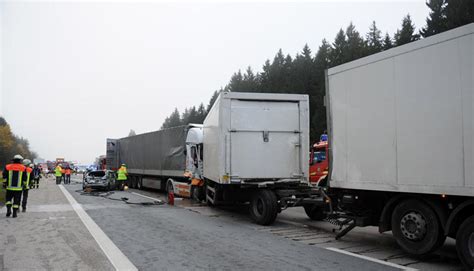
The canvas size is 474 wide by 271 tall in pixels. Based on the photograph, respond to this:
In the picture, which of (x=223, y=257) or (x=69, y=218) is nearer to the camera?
(x=223, y=257)

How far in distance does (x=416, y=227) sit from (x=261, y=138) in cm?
523

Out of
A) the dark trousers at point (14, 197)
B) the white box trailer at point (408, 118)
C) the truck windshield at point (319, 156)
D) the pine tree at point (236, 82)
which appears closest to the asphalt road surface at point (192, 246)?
the dark trousers at point (14, 197)

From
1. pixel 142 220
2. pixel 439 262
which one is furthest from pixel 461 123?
pixel 142 220

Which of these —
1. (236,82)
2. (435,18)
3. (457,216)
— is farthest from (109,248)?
(236,82)

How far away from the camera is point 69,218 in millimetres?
11414

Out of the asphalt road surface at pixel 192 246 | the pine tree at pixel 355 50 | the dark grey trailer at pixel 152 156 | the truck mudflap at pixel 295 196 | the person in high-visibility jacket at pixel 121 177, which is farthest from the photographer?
the pine tree at pixel 355 50

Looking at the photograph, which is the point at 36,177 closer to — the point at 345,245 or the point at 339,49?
the point at 345,245

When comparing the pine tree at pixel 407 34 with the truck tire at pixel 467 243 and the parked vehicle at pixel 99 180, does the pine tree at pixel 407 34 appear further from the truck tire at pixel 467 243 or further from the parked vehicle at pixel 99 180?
the truck tire at pixel 467 243

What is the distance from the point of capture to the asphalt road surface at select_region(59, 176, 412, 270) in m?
6.21

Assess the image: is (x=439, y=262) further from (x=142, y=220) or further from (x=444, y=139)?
(x=142, y=220)

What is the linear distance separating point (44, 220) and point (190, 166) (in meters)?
6.95

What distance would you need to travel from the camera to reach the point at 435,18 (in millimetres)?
37312

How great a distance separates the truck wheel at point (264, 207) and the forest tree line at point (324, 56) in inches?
1070

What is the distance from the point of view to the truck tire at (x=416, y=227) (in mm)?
6258
